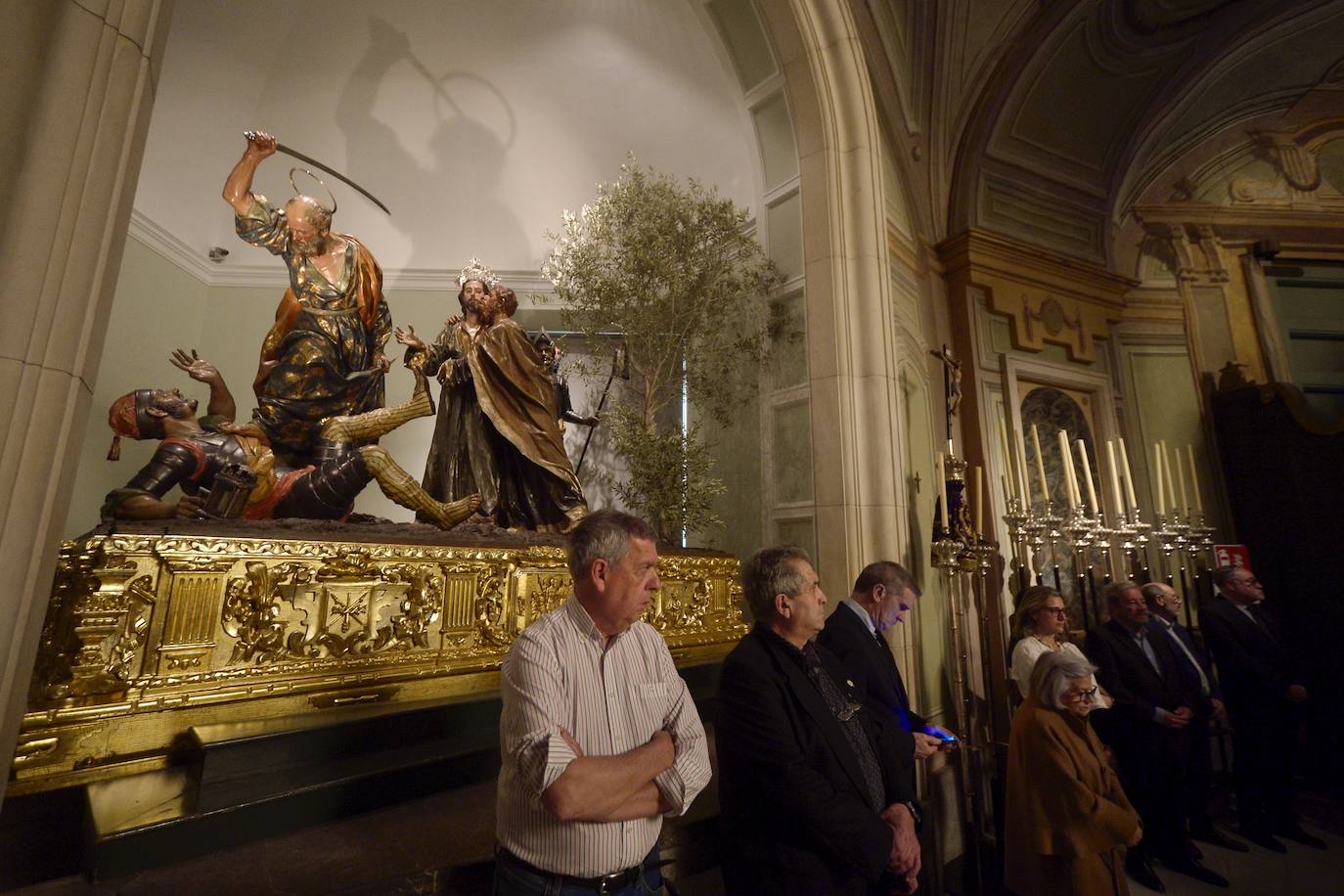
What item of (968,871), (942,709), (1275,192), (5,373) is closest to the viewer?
(5,373)

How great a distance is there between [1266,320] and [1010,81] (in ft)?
14.8

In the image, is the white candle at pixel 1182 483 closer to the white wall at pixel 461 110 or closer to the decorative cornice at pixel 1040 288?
the decorative cornice at pixel 1040 288

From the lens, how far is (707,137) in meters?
6.01

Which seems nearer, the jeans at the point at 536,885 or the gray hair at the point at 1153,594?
the jeans at the point at 536,885

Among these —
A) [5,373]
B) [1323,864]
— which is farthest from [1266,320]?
[5,373]

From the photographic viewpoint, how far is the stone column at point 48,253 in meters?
1.35

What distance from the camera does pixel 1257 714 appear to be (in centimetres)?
407

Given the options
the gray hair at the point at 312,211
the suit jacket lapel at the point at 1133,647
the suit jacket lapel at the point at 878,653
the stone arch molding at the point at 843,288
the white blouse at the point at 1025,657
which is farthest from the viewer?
the stone arch molding at the point at 843,288

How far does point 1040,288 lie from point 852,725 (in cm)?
690

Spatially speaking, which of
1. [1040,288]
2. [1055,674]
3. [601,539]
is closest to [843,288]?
[1055,674]

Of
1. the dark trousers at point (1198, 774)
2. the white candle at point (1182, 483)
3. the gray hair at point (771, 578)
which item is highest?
the white candle at point (1182, 483)

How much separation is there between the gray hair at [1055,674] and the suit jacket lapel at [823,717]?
105cm

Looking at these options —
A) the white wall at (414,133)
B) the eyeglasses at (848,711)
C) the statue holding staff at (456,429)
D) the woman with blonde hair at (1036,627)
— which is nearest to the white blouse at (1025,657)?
the woman with blonde hair at (1036,627)

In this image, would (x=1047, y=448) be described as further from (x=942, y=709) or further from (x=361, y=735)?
(x=361, y=735)
